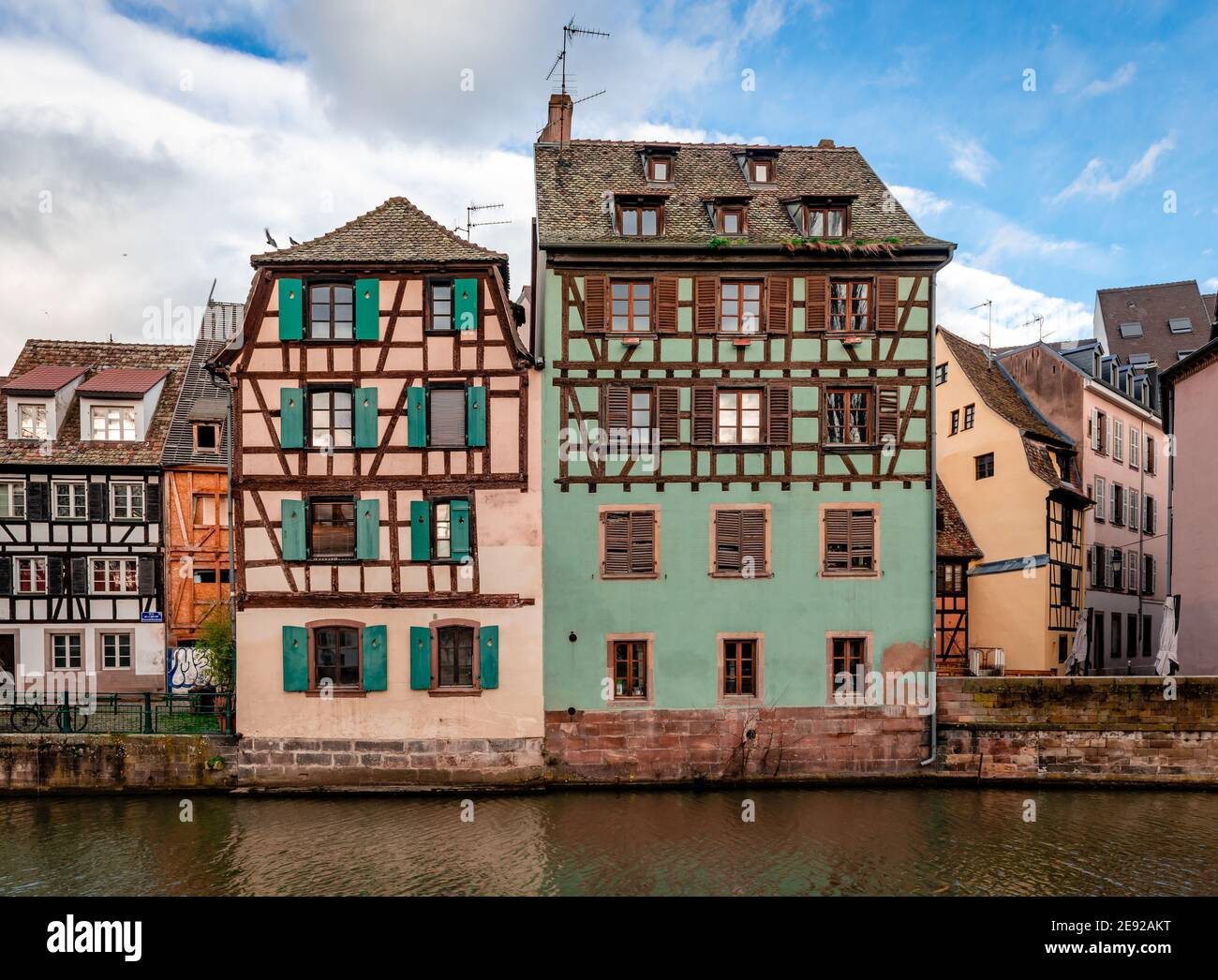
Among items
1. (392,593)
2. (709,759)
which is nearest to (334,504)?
(392,593)

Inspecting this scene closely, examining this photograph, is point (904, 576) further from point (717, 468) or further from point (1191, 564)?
point (1191, 564)

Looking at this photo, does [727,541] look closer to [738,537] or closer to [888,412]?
[738,537]

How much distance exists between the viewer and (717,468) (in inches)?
759

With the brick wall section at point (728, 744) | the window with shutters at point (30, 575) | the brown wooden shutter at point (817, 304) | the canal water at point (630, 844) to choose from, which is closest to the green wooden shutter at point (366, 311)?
the brick wall section at point (728, 744)

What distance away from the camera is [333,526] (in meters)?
19.0

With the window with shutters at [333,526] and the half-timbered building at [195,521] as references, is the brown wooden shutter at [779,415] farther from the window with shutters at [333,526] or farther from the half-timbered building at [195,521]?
the half-timbered building at [195,521]

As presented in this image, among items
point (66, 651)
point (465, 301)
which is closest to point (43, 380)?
point (66, 651)

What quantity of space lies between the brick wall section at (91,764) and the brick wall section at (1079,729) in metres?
16.9

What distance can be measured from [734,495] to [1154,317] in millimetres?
35462

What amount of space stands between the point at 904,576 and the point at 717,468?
15.9ft

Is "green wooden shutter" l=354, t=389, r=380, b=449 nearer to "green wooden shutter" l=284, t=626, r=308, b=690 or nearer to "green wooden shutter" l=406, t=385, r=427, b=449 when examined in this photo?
"green wooden shutter" l=406, t=385, r=427, b=449

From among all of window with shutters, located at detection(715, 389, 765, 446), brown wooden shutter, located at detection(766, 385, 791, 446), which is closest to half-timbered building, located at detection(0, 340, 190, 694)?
window with shutters, located at detection(715, 389, 765, 446)

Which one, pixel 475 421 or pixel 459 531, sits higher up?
pixel 475 421

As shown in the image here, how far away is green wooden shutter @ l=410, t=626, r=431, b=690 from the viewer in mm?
18562
